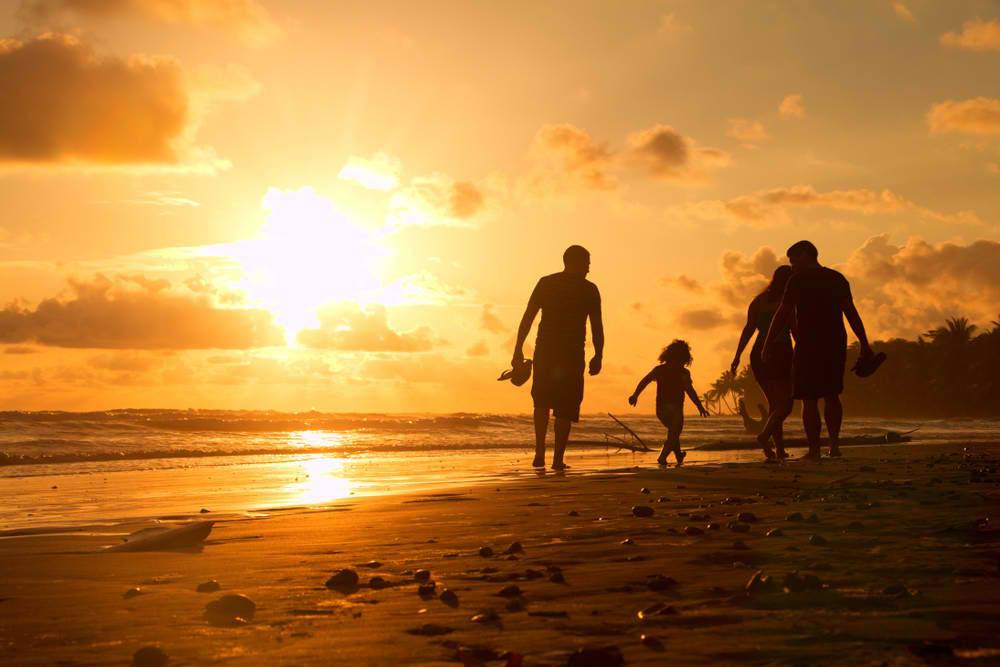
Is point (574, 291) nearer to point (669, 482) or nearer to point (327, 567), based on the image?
point (669, 482)

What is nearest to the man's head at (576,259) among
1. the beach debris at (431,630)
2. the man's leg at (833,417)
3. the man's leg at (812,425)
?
the man's leg at (812,425)

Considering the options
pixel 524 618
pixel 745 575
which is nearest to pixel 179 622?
pixel 524 618

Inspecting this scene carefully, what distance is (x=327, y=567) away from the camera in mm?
4207

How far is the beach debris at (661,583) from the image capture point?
3.30 metres

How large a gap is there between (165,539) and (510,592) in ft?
8.68

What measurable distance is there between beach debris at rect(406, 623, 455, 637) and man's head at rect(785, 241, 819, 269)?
821 centimetres

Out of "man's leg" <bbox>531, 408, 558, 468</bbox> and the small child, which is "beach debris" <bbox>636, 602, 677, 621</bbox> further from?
the small child

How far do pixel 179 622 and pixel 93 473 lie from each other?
1282 cm

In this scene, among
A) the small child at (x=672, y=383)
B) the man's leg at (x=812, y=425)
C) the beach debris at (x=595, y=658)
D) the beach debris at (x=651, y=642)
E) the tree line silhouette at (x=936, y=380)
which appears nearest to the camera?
the beach debris at (x=595, y=658)

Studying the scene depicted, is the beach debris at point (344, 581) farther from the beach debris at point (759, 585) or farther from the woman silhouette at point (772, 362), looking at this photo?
the woman silhouette at point (772, 362)

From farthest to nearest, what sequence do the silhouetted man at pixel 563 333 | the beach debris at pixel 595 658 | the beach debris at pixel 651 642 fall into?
the silhouetted man at pixel 563 333 → the beach debris at pixel 651 642 → the beach debris at pixel 595 658

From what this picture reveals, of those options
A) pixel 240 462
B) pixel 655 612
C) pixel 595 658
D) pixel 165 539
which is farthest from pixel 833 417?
pixel 240 462

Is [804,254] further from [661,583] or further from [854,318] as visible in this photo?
[661,583]

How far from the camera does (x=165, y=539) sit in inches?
206
